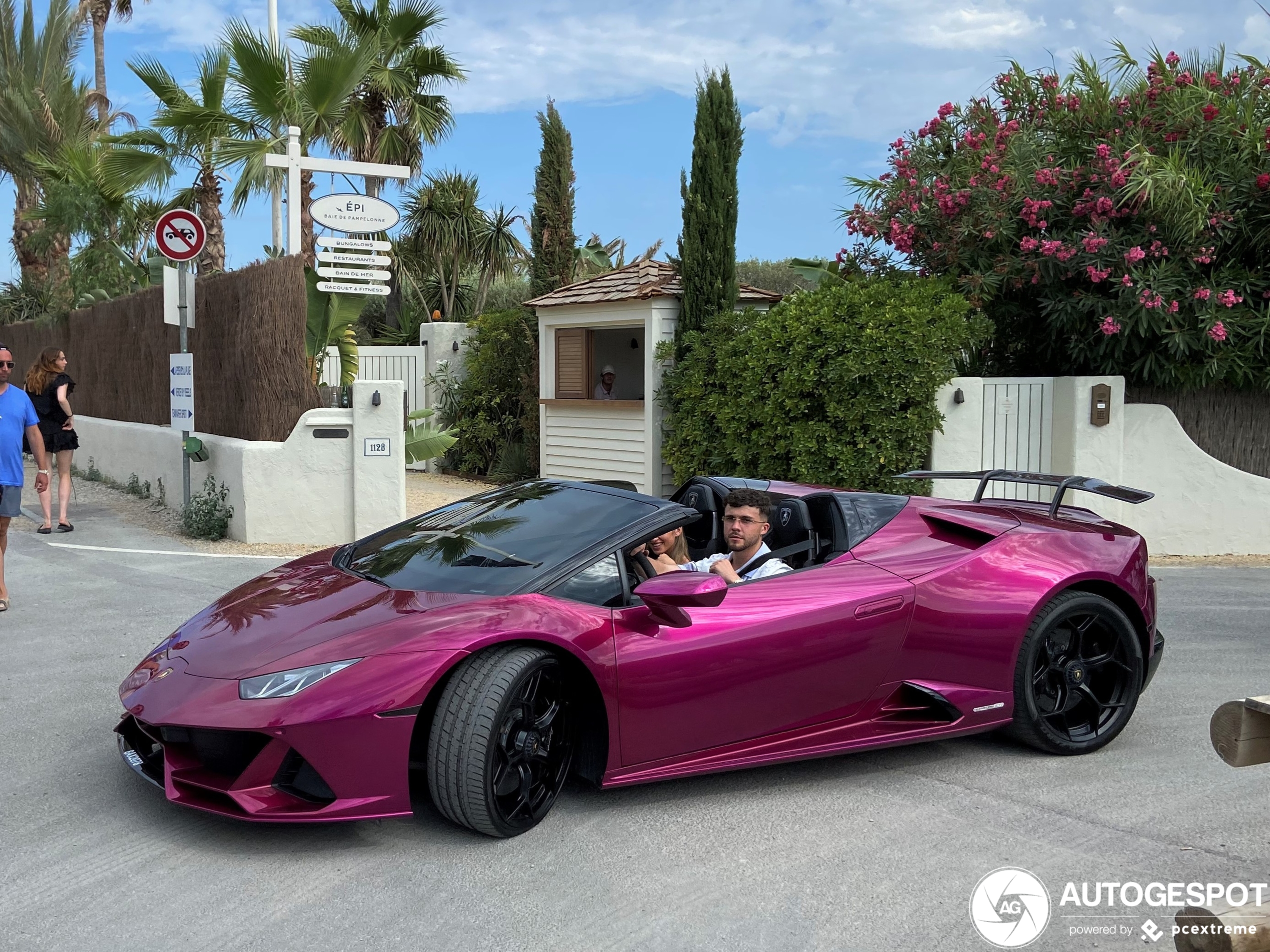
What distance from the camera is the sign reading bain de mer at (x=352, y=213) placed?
1143 centimetres

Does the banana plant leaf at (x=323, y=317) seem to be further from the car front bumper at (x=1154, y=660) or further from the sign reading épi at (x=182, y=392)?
the car front bumper at (x=1154, y=660)

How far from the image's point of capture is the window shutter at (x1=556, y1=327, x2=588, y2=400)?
15.5 metres

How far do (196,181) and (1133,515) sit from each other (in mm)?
15740

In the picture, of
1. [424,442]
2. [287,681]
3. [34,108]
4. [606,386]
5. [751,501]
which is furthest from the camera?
[34,108]

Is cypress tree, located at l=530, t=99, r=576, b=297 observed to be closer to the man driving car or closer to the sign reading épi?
the sign reading épi

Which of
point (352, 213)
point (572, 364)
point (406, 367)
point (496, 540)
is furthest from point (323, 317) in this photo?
point (496, 540)

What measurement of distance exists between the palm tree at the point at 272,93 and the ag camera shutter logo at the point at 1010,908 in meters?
11.3

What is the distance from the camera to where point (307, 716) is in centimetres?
363

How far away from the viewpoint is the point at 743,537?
4.94 m

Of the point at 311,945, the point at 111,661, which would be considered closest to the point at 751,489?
the point at 311,945

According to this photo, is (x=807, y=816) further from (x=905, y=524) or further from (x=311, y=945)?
(x=311, y=945)

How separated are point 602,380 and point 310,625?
41.4 ft

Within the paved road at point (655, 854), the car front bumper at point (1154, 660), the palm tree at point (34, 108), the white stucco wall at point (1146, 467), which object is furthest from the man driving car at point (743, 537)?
the palm tree at point (34, 108)

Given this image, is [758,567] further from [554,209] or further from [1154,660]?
[554,209]
